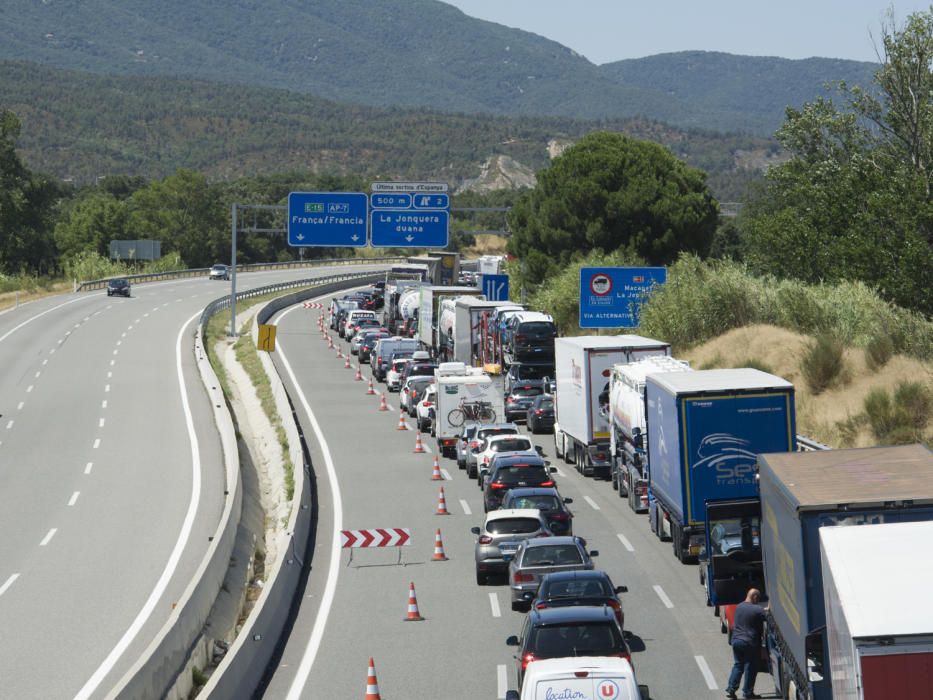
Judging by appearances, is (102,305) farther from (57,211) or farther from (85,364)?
(57,211)

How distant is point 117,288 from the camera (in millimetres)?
101500

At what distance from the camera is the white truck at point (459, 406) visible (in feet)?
140

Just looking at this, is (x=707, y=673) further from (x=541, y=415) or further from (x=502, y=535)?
(x=541, y=415)

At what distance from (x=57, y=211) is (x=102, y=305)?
8212 centimetres

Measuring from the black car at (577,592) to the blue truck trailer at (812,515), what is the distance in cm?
277

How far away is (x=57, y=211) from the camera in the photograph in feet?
562

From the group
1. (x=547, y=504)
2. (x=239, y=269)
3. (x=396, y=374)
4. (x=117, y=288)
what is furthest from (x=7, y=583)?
(x=239, y=269)

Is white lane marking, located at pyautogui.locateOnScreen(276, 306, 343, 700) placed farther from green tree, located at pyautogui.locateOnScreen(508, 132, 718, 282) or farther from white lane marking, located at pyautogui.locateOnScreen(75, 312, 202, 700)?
green tree, located at pyautogui.locateOnScreen(508, 132, 718, 282)

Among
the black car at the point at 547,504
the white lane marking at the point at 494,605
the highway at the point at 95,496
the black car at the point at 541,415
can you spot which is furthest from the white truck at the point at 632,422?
the black car at the point at 541,415

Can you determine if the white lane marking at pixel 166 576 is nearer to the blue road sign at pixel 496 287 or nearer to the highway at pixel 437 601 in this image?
the highway at pixel 437 601

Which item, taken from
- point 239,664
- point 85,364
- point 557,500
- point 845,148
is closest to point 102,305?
point 85,364

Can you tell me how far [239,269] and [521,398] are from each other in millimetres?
85817

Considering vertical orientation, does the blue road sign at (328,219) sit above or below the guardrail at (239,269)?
above

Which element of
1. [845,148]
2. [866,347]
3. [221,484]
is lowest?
[221,484]
